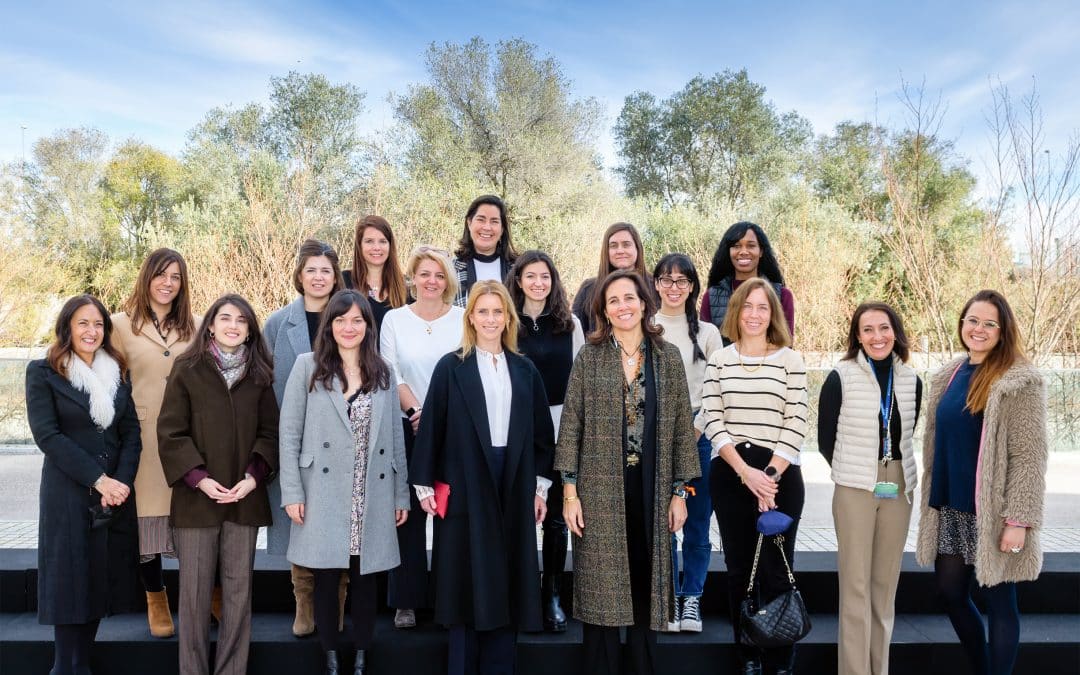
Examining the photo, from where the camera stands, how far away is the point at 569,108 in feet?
81.7

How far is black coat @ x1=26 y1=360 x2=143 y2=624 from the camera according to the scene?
3125 mm

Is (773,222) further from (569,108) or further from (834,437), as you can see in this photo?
(834,437)

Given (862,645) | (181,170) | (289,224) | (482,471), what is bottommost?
(862,645)

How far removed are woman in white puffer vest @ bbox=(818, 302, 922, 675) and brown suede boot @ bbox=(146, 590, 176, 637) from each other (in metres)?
3.33

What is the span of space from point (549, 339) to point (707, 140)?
27.5 meters

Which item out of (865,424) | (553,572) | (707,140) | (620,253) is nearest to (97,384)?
(553,572)

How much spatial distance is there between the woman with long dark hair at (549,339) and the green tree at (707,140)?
81.8ft

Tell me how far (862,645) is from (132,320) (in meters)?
3.92

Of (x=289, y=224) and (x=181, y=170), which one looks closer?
(x=289, y=224)

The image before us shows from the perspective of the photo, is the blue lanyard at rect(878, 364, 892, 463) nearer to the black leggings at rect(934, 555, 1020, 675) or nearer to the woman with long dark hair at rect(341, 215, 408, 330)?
the black leggings at rect(934, 555, 1020, 675)

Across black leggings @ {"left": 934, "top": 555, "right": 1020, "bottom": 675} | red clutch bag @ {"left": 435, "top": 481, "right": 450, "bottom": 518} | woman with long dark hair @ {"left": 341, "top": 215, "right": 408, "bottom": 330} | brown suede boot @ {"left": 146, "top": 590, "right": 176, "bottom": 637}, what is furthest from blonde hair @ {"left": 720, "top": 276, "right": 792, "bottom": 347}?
brown suede boot @ {"left": 146, "top": 590, "right": 176, "bottom": 637}

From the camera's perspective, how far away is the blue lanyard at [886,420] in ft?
10.4

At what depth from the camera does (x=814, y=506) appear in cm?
611

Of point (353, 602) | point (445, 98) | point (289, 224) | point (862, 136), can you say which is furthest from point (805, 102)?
point (353, 602)
